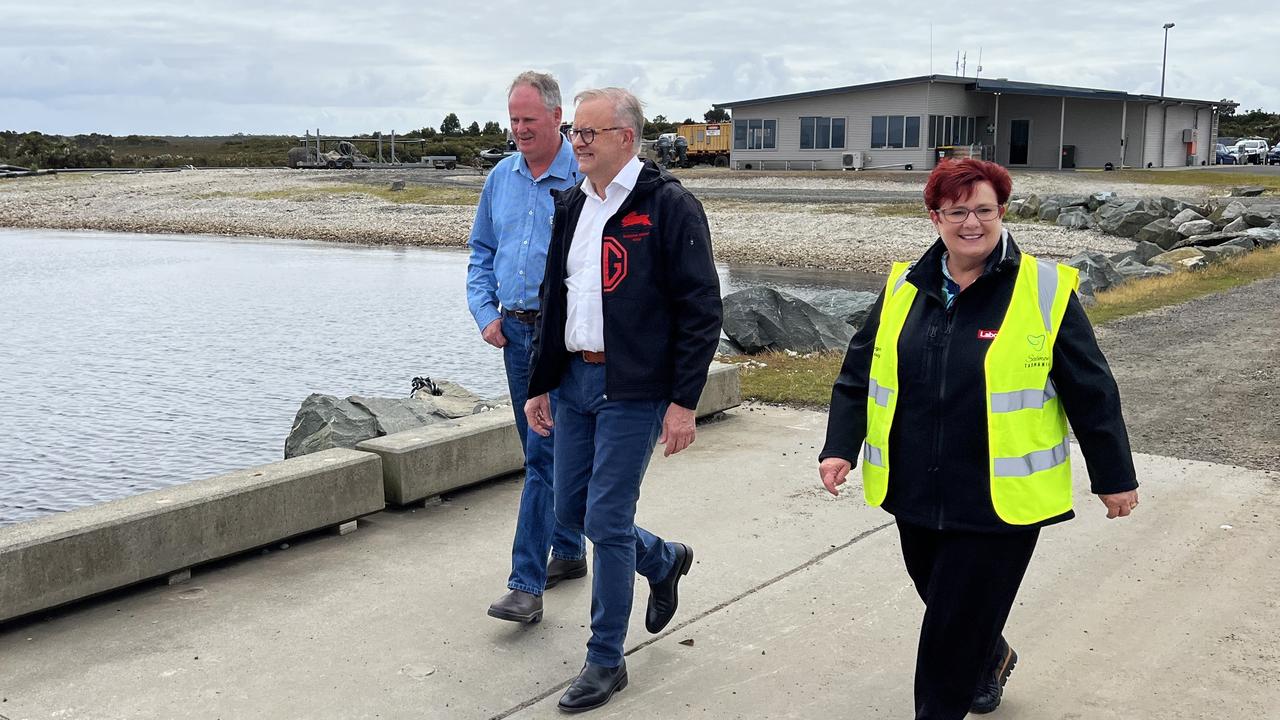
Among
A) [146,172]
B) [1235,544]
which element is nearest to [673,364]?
[1235,544]

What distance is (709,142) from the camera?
216 feet

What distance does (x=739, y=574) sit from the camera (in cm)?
540

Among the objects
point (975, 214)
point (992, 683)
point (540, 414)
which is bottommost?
point (992, 683)

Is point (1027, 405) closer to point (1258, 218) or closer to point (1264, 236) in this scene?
point (1264, 236)

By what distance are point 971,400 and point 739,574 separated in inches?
86.5

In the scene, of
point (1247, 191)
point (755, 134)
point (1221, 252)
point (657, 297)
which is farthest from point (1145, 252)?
A: point (755, 134)

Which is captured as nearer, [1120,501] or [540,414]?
[1120,501]

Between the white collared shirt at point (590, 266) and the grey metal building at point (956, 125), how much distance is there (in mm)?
46815

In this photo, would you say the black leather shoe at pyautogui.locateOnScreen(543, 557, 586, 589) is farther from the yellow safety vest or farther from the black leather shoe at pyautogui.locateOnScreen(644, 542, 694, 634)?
the yellow safety vest

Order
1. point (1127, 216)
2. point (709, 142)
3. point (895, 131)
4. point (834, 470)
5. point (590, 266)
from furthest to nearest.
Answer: point (709, 142)
point (895, 131)
point (1127, 216)
point (590, 266)
point (834, 470)

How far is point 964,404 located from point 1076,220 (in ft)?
95.3

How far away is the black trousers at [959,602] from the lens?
11.3 feet

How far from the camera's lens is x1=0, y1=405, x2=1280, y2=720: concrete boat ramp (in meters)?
4.13

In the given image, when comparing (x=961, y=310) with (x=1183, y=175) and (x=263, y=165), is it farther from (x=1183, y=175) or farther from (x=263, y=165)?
(x=263, y=165)
